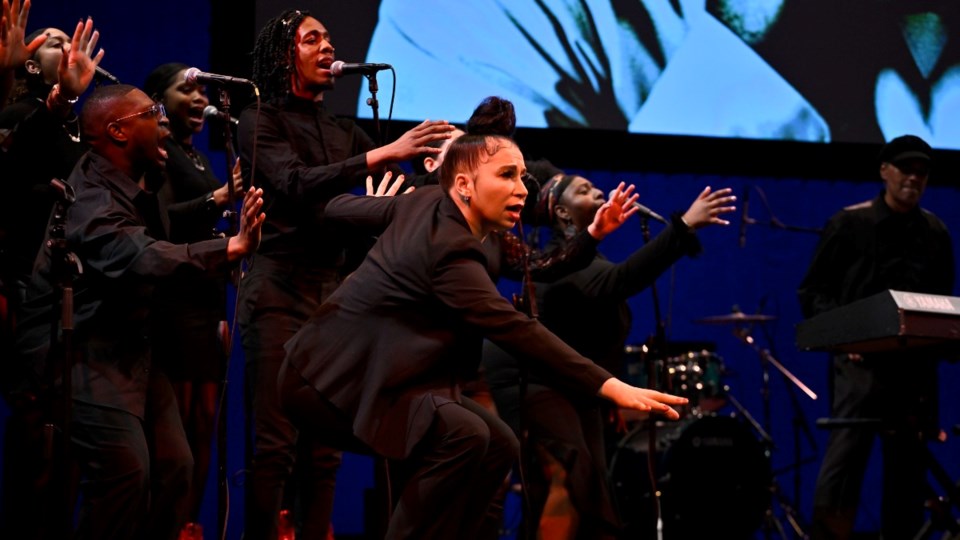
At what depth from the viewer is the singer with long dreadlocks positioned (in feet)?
13.1

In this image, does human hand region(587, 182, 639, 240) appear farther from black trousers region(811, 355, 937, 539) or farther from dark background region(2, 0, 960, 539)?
dark background region(2, 0, 960, 539)

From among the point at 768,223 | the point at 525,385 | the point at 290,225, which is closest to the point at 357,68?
the point at 290,225

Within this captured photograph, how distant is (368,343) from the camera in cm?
340

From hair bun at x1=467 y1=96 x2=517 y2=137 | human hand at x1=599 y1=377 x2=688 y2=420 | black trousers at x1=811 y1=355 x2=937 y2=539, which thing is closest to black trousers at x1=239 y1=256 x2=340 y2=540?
hair bun at x1=467 y1=96 x2=517 y2=137

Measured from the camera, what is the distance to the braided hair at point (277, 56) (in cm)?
438

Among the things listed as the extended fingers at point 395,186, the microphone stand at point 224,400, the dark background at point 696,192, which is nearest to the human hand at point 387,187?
the extended fingers at point 395,186

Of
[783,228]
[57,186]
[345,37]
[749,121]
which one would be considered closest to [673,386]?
[783,228]

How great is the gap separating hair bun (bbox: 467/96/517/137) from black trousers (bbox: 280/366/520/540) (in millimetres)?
1431

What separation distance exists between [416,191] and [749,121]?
4273 mm

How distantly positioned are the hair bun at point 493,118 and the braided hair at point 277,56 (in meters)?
0.75

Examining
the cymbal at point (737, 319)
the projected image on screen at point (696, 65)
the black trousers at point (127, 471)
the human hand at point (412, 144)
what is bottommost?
the black trousers at point (127, 471)

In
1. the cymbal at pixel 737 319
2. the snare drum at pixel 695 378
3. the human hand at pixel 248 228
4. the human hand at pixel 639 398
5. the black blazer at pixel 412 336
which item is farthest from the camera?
the cymbal at pixel 737 319

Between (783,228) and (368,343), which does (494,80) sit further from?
(368,343)

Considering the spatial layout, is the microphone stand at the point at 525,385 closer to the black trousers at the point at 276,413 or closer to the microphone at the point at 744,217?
the black trousers at the point at 276,413
